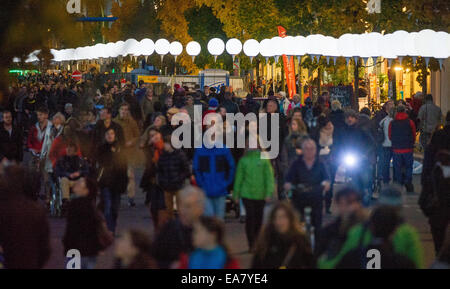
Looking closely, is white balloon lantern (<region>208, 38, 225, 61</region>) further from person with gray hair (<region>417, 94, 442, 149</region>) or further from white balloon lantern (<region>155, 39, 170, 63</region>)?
person with gray hair (<region>417, 94, 442, 149</region>)

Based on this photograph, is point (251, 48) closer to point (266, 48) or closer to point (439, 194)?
point (266, 48)

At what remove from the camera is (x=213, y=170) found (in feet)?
42.5

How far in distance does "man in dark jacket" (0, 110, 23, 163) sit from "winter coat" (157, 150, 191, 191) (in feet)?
15.8

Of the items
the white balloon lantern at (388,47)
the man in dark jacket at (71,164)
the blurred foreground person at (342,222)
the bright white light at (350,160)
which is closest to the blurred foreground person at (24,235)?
the blurred foreground person at (342,222)

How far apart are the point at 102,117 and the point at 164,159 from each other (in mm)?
3262

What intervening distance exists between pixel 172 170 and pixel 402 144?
7372 millimetres

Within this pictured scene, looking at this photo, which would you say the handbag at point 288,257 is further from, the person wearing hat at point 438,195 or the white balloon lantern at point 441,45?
the white balloon lantern at point 441,45

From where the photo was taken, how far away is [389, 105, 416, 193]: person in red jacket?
1903 cm

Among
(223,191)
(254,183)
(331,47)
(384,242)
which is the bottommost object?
(384,242)

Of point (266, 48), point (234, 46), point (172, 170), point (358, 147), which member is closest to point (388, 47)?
point (266, 48)

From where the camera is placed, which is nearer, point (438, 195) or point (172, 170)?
point (438, 195)

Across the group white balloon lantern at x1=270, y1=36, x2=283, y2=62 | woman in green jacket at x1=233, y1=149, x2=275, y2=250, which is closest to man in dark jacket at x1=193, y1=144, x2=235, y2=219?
woman in green jacket at x1=233, y1=149, x2=275, y2=250

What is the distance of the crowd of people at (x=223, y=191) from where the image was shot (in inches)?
333
